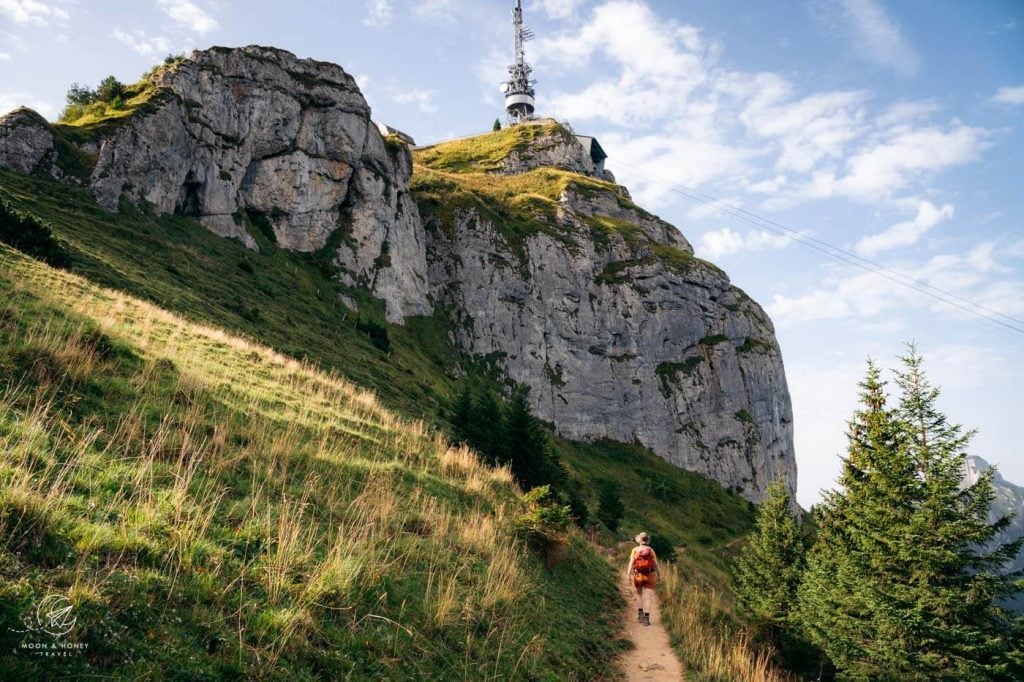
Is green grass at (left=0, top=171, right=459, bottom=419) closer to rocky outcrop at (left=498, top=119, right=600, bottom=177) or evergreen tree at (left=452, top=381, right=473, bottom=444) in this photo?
evergreen tree at (left=452, top=381, right=473, bottom=444)

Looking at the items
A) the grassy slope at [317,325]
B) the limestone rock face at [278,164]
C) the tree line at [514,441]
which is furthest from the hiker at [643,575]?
the limestone rock face at [278,164]

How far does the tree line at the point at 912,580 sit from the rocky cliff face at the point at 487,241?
4842cm

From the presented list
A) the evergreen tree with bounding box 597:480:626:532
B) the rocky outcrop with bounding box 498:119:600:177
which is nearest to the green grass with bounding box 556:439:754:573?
the evergreen tree with bounding box 597:480:626:532

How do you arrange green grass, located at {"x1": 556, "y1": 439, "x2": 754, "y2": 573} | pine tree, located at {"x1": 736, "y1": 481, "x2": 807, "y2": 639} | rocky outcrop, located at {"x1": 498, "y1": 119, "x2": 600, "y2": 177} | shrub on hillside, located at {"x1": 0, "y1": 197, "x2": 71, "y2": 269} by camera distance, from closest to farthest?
1. shrub on hillside, located at {"x1": 0, "y1": 197, "x2": 71, "y2": 269}
2. pine tree, located at {"x1": 736, "y1": 481, "x2": 807, "y2": 639}
3. green grass, located at {"x1": 556, "y1": 439, "x2": 754, "y2": 573}
4. rocky outcrop, located at {"x1": 498, "y1": 119, "x2": 600, "y2": 177}

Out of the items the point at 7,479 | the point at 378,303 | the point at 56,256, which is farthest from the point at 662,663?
the point at 378,303

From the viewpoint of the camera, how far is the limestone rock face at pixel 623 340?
72.4 metres

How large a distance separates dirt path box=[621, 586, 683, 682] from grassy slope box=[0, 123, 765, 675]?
64 centimetres

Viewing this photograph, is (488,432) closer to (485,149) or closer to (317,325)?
(317,325)

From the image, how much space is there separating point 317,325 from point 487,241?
1540 inches

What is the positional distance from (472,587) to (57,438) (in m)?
5.31

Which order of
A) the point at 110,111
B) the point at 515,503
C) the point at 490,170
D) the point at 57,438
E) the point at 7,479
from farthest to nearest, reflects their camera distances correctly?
the point at 490,170
the point at 110,111
the point at 515,503
the point at 57,438
the point at 7,479

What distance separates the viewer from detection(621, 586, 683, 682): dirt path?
876 cm

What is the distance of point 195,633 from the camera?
3762mm

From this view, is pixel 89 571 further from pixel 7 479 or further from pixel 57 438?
pixel 57 438
